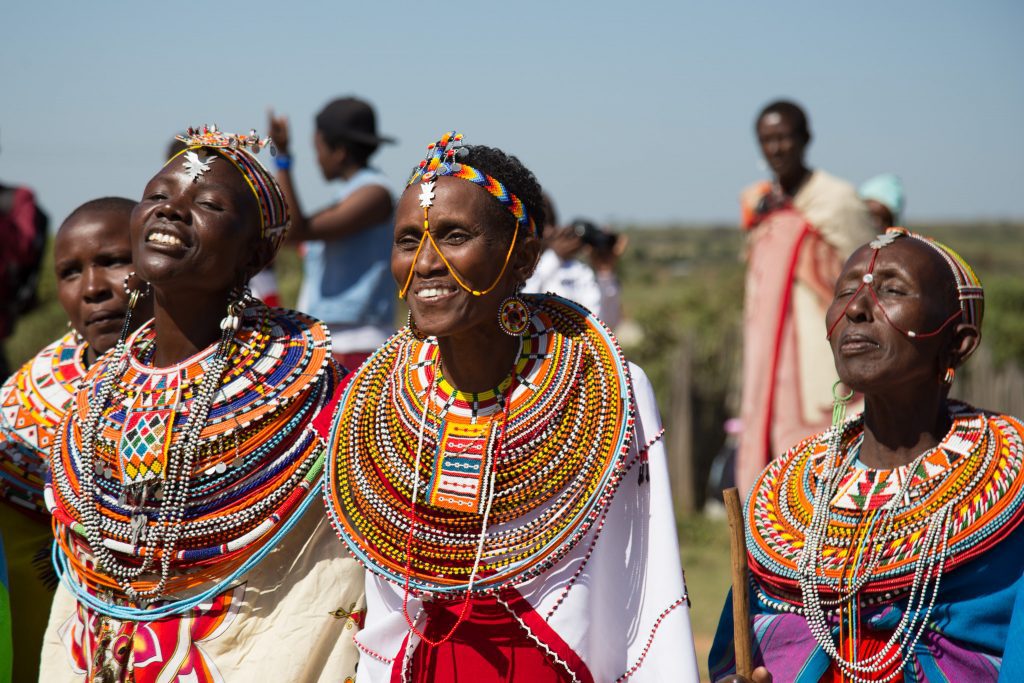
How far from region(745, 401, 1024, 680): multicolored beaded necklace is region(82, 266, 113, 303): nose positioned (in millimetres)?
2300

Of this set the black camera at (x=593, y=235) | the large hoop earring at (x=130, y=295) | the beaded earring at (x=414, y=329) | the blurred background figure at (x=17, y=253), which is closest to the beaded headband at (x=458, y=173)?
the beaded earring at (x=414, y=329)

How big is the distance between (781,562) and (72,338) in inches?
102

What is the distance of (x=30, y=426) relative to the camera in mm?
3904

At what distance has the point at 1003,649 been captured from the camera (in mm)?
3145

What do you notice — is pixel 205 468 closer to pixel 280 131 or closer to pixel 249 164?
pixel 249 164

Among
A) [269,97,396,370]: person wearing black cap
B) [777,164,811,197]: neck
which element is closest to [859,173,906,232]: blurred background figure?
[777,164,811,197]: neck

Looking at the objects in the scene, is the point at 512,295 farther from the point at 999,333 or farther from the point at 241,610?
the point at 999,333

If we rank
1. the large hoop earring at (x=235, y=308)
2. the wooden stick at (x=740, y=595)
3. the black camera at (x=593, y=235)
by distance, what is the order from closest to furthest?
the wooden stick at (x=740, y=595) → the large hoop earring at (x=235, y=308) → the black camera at (x=593, y=235)

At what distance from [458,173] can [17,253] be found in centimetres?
395

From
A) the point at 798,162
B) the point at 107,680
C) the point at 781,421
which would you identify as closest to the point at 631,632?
the point at 107,680

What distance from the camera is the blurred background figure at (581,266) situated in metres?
7.10

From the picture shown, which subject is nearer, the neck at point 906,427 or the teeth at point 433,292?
the teeth at point 433,292

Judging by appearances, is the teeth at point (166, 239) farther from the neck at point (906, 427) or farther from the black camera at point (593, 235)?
the black camera at point (593, 235)

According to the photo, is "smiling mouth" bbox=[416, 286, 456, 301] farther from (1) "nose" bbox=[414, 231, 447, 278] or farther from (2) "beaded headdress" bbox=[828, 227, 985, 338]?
(2) "beaded headdress" bbox=[828, 227, 985, 338]
